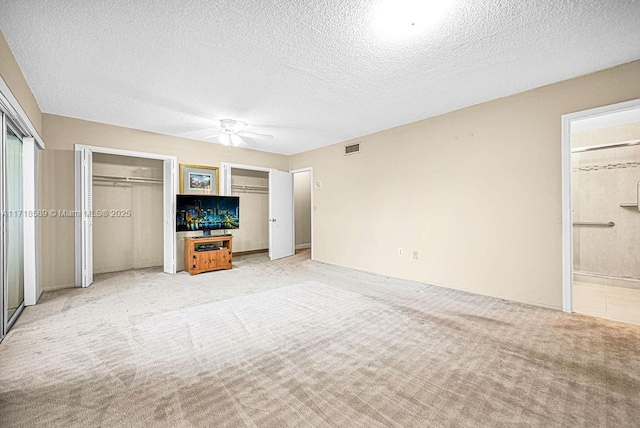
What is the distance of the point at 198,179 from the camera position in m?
5.30

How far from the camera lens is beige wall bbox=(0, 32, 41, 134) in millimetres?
2201

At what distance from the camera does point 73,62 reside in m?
2.57

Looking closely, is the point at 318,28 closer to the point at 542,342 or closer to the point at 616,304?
the point at 542,342

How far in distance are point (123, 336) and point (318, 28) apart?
10.1ft

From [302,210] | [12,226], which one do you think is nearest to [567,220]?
[12,226]

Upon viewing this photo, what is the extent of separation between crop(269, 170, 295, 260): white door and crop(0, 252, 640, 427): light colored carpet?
2.92 m

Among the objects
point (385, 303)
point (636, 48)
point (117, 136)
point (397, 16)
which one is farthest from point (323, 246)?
point (636, 48)

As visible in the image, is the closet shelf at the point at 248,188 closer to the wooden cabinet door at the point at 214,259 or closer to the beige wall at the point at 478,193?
the wooden cabinet door at the point at 214,259

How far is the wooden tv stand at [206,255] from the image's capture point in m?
4.83

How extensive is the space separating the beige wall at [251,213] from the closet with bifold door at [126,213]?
1.61 meters

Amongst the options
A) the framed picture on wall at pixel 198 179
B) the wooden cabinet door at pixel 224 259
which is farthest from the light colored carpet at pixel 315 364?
the framed picture on wall at pixel 198 179

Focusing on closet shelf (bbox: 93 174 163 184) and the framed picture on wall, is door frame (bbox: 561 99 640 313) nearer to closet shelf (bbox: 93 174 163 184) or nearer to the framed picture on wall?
the framed picture on wall

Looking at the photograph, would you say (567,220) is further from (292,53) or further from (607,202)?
(292,53)

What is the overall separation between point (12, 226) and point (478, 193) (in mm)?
5361
